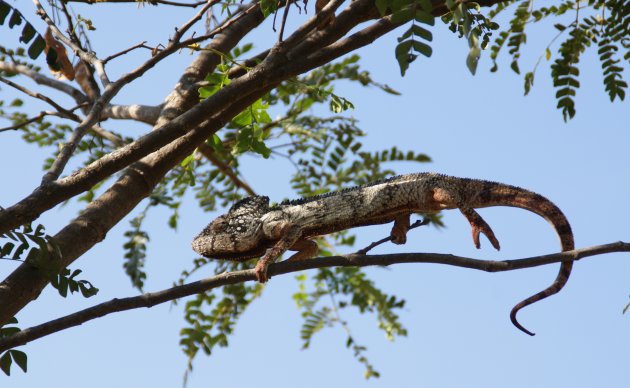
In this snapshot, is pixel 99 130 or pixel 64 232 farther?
pixel 99 130

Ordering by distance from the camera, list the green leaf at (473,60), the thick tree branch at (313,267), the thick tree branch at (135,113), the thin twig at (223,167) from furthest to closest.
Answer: the thin twig at (223,167), the thick tree branch at (135,113), the thick tree branch at (313,267), the green leaf at (473,60)

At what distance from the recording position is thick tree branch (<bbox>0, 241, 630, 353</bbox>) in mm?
4131

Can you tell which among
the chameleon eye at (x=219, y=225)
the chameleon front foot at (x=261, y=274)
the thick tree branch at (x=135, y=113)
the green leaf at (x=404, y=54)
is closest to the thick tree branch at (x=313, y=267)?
the chameleon front foot at (x=261, y=274)

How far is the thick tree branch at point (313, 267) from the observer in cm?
413

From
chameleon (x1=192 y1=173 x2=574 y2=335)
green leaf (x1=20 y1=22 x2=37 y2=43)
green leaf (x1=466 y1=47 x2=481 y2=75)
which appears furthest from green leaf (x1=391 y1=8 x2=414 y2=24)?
green leaf (x1=20 y1=22 x2=37 y2=43)

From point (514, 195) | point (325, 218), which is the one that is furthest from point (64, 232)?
point (514, 195)

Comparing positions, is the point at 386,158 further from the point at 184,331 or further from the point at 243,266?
the point at 184,331

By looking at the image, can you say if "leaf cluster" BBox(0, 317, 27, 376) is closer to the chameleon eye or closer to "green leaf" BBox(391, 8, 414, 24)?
the chameleon eye

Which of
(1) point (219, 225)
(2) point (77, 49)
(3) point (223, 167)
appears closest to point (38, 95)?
(2) point (77, 49)

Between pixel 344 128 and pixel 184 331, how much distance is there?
2.30 meters

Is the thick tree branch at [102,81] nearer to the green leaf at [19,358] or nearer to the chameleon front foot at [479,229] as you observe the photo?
the green leaf at [19,358]

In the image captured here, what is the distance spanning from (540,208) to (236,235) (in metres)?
1.93

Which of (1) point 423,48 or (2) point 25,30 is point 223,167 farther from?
(1) point 423,48

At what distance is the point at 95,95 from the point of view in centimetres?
552
